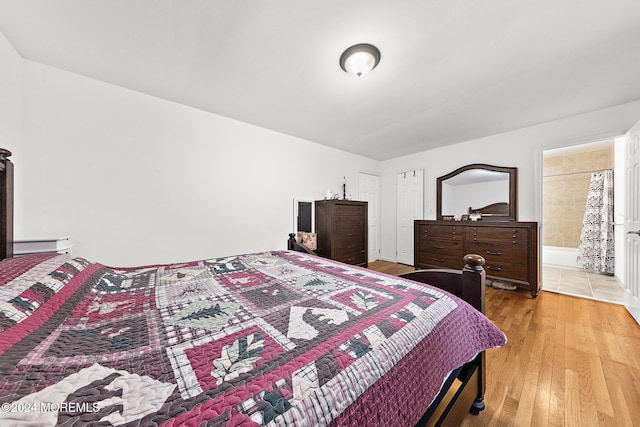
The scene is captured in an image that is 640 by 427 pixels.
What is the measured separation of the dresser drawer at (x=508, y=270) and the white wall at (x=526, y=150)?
0.81 meters

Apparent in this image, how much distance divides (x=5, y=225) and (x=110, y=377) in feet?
5.64

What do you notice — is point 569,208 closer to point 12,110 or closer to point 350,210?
point 350,210

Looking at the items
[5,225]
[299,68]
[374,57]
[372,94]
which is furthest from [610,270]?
[5,225]

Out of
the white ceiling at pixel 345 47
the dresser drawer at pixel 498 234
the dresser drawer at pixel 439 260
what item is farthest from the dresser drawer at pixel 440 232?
the white ceiling at pixel 345 47

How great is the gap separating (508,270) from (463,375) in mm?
2697

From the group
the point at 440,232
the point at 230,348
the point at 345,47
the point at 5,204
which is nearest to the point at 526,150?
the point at 440,232

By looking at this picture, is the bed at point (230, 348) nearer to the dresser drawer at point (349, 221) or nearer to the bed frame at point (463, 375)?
the bed frame at point (463, 375)

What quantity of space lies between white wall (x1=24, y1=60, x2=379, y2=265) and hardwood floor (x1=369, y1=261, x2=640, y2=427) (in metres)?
2.92

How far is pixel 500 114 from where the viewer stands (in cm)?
294

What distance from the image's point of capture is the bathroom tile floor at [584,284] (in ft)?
9.83

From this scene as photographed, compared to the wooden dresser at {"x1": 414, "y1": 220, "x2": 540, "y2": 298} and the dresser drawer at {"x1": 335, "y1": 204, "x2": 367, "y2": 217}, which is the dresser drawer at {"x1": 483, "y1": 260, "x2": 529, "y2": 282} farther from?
the dresser drawer at {"x1": 335, "y1": 204, "x2": 367, "y2": 217}

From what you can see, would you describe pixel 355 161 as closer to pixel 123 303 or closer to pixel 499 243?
pixel 499 243

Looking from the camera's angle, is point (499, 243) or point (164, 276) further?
point (499, 243)

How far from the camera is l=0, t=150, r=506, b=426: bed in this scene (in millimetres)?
478
